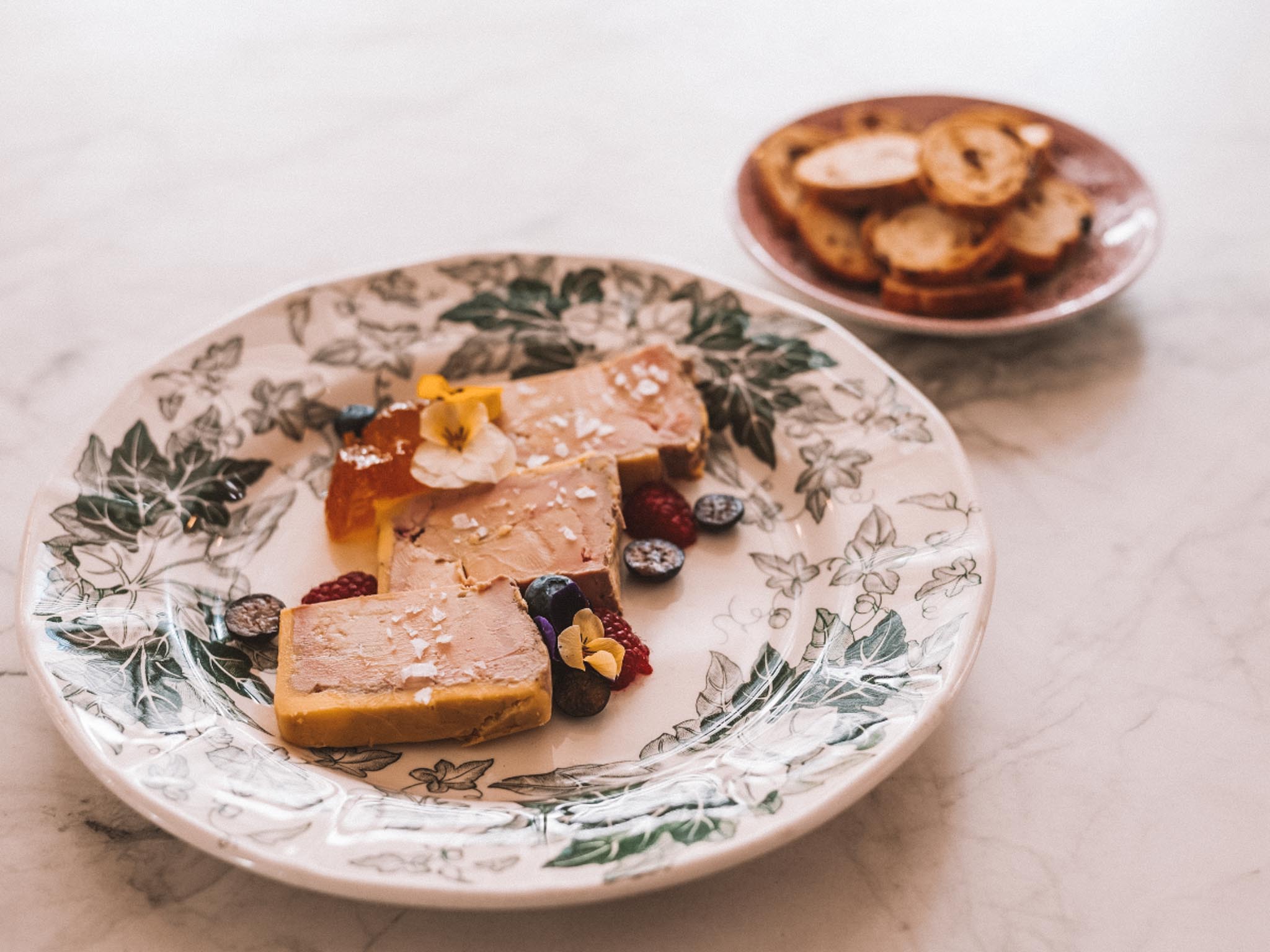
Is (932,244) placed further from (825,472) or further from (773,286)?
(825,472)

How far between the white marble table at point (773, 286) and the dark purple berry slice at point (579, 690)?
1.29 ft

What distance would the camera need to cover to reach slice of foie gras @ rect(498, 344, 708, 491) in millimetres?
2717

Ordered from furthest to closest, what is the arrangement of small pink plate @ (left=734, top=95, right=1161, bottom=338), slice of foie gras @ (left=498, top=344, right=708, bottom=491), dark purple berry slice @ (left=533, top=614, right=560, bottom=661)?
1. small pink plate @ (left=734, top=95, right=1161, bottom=338)
2. slice of foie gras @ (left=498, top=344, right=708, bottom=491)
3. dark purple berry slice @ (left=533, top=614, right=560, bottom=661)

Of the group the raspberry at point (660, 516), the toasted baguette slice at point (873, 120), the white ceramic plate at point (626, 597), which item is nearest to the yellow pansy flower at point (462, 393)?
the white ceramic plate at point (626, 597)

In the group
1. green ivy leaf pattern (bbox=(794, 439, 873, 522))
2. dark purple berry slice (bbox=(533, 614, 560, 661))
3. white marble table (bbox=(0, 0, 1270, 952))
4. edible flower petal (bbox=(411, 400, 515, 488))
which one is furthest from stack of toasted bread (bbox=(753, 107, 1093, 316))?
dark purple berry slice (bbox=(533, 614, 560, 661))

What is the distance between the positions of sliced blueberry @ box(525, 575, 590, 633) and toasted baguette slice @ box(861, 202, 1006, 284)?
1.51 m

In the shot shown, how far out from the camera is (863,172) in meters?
3.46

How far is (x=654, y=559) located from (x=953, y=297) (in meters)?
1.28

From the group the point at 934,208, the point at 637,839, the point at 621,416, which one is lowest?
the point at 637,839

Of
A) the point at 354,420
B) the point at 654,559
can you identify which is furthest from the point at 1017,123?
the point at 354,420

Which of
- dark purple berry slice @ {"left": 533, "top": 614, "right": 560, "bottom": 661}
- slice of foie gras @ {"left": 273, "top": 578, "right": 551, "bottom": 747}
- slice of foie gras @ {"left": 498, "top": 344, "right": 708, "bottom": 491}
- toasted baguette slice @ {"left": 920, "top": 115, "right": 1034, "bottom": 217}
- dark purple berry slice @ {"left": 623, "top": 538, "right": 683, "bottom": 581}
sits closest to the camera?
slice of foie gras @ {"left": 273, "top": 578, "right": 551, "bottom": 747}

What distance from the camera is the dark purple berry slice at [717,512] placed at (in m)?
2.63

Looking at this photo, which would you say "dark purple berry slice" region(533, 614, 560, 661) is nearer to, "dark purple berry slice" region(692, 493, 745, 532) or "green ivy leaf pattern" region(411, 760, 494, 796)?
"green ivy leaf pattern" region(411, 760, 494, 796)

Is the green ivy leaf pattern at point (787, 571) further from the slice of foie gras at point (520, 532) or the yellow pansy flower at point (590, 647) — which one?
the yellow pansy flower at point (590, 647)
